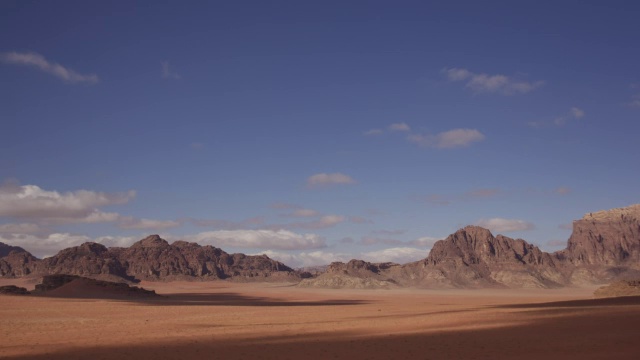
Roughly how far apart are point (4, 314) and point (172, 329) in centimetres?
1956

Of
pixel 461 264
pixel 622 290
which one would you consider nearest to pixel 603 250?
pixel 461 264

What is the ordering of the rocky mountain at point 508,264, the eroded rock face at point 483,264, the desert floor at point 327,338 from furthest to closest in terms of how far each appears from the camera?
the rocky mountain at point 508,264
the eroded rock face at point 483,264
the desert floor at point 327,338

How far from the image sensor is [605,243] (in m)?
180

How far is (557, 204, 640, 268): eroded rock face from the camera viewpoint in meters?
173

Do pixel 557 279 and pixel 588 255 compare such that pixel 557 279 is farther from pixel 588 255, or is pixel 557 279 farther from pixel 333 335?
pixel 333 335

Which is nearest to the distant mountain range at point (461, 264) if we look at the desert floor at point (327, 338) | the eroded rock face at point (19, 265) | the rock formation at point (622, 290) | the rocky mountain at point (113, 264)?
the rocky mountain at point (113, 264)

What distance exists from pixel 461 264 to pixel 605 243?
5288 cm

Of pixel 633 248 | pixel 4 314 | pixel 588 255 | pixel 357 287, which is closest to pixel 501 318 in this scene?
pixel 4 314

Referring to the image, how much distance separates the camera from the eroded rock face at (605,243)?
568 ft

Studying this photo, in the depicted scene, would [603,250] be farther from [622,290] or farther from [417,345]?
[417,345]

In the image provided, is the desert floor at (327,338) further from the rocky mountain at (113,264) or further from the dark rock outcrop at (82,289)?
the rocky mountain at (113,264)

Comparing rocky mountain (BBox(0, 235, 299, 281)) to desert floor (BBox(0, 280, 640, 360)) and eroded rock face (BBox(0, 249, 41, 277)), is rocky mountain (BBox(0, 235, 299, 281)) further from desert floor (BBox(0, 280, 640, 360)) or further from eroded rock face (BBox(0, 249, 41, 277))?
desert floor (BBox(0, 280, 640, 360))

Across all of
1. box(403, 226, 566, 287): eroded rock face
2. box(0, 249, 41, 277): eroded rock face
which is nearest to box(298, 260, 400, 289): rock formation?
box(403, 226, 566, 287): eroded rock face

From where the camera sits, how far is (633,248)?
178500 mm
